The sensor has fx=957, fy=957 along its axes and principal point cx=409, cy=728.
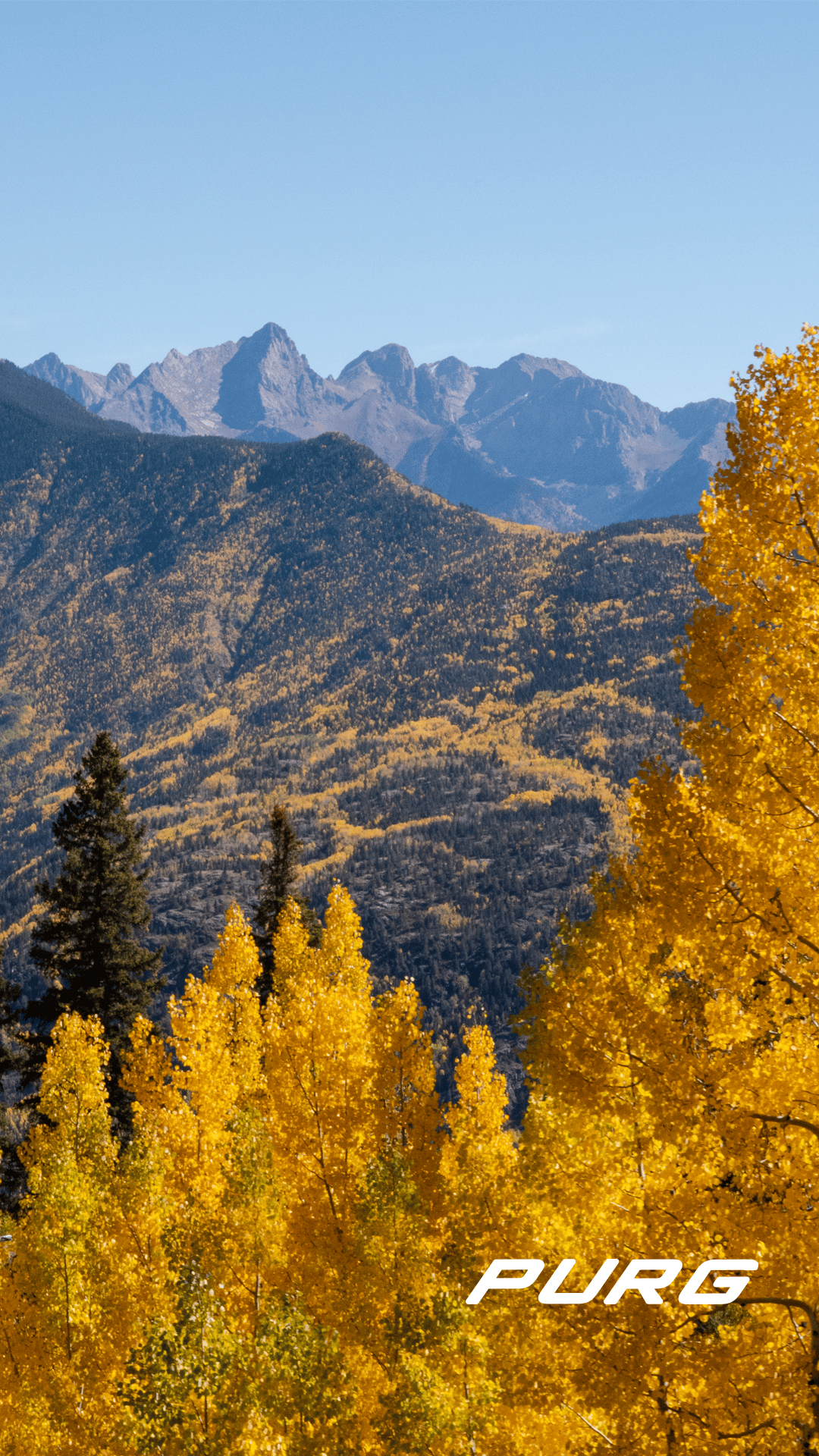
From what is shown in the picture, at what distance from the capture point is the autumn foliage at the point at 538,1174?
376 inches

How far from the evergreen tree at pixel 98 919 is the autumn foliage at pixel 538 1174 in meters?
3.89

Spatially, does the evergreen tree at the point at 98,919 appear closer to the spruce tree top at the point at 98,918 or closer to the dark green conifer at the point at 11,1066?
the spruce tree top at the point at 98,918

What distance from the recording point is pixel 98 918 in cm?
3294

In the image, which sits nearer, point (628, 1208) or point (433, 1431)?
point (628, 1208)

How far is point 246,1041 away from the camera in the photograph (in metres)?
29.6

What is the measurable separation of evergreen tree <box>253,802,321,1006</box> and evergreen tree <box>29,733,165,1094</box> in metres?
4.90

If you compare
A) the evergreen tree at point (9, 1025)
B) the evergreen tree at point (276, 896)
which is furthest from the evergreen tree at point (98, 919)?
the evergreen tree at point (276, 896)

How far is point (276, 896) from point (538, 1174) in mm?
24793

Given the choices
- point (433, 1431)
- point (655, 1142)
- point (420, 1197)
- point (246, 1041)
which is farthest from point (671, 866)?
point (246, 1041)

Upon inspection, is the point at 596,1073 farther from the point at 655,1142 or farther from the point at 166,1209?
the point at 166,1209

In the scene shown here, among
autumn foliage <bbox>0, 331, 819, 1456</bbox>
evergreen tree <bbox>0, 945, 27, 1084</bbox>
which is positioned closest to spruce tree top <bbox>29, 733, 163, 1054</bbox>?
evergreen tree <bbox>0, 945, 27, 1084</bbox>

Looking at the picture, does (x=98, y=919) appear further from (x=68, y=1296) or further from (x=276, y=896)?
(x=68, y=1296)

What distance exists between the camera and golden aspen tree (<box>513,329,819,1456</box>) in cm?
931

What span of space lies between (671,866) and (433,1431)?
432 inches
